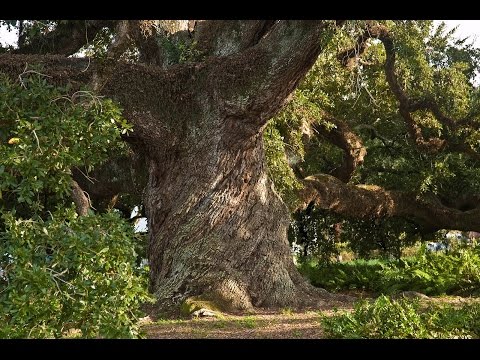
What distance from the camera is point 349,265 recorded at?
2016 cm

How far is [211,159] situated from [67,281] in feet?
19.4

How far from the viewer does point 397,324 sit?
8.10 metres

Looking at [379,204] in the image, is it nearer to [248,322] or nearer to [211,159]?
[211,159]

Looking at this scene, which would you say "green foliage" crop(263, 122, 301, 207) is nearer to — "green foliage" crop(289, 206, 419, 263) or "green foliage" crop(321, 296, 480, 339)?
"green foliage" crop(321, 296, 480, 339)

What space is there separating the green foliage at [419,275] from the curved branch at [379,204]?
1.37 metres

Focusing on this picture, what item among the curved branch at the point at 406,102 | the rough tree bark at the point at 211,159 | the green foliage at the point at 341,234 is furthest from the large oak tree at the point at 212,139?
the green foliage at the point at 341,234

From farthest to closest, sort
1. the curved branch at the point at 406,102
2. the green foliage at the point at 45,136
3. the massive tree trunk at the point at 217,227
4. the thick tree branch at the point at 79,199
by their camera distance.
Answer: the curved branch at the point at 406,102 → the massive tree trunk at the point at 217,227 → the thick tree branch at the point at 79,199 → the green foliage at the point at 45,136

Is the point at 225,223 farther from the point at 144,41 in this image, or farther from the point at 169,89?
the point at 144,41

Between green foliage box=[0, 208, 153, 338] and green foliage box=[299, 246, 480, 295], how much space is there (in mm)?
9301

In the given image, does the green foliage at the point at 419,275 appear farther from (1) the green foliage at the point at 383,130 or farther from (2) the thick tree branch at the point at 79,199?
(2) the thick tree branch at the point at 79,199

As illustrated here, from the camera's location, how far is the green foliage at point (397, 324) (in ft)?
26.5

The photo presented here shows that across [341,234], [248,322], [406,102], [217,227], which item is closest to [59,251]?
[248,322]

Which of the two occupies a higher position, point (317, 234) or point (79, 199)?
point (79, 199)

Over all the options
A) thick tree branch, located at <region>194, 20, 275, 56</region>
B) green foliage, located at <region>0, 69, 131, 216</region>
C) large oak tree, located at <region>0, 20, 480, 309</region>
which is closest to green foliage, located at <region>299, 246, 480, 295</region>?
large oak tree, located at <region>0, 20, 480, 309</region>
